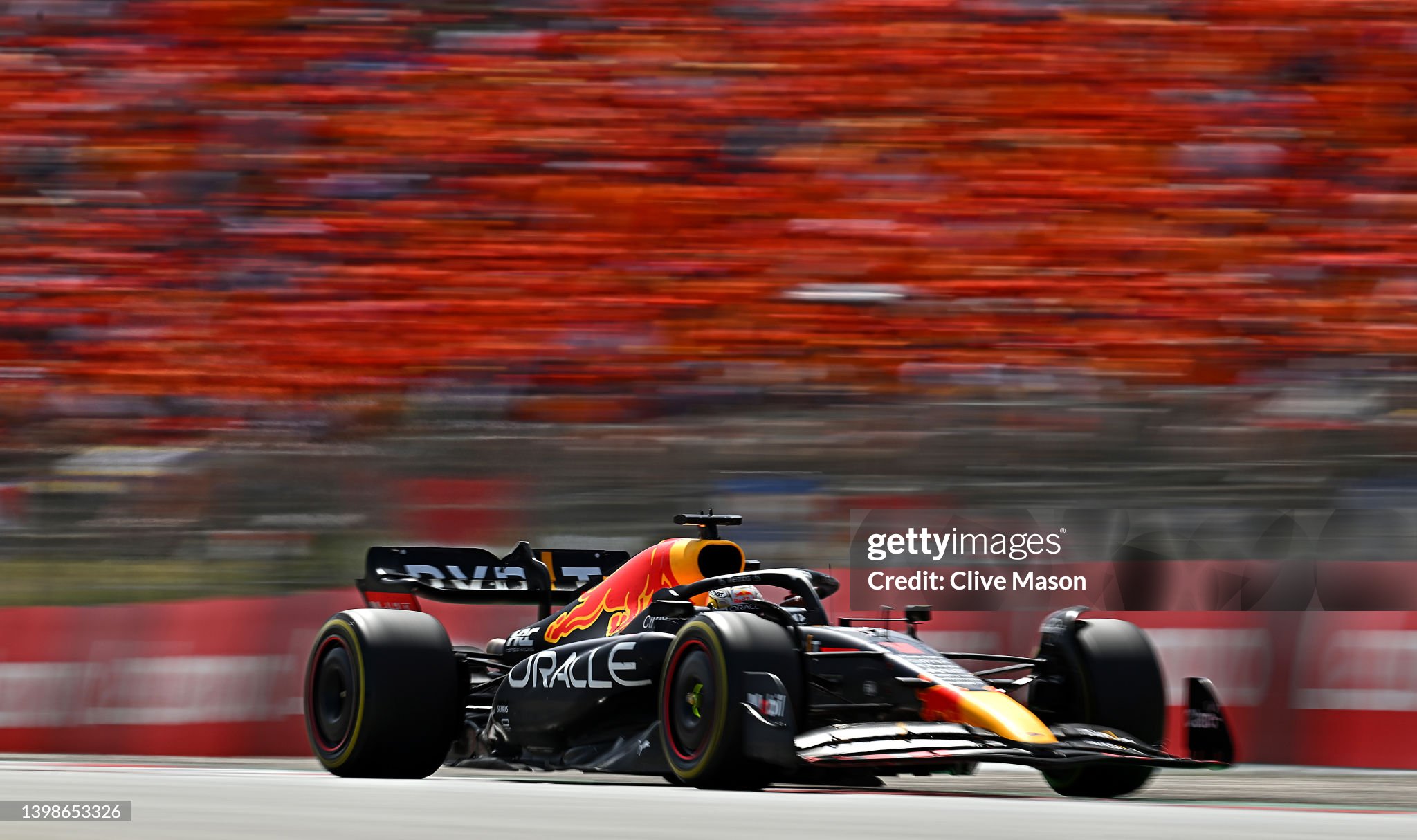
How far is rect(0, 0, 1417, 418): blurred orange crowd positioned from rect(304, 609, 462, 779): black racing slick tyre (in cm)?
655

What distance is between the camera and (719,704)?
18.3 ft

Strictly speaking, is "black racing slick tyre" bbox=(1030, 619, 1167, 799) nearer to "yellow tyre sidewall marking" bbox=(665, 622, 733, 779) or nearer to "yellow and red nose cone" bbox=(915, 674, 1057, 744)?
"yellow and red nose cone" bbox=(915, 674, 1057, 744)

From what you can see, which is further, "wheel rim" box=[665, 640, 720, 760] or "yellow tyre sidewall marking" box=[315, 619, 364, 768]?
"yellow tyre sidewall marking" box=[315, 619, 364, 768]

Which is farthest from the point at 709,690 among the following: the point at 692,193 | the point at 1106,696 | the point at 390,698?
the point at 692,193

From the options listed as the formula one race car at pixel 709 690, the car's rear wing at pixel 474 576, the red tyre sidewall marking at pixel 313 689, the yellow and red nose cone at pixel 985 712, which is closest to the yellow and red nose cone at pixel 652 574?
the formula one race car at pixel 709 690

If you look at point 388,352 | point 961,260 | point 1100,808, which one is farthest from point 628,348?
point 1100,808

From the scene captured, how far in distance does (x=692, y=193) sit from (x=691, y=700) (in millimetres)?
10121

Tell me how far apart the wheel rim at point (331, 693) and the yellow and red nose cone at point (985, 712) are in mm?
2523

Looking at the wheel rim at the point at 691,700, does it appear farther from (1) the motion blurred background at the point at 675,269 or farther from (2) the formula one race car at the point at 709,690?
(1) the motion blurred background at the point at 675,269

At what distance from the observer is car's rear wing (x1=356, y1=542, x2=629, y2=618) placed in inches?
307

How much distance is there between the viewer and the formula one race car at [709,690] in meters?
5.55

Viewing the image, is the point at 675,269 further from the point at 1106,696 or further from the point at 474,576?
the point at 1106,696

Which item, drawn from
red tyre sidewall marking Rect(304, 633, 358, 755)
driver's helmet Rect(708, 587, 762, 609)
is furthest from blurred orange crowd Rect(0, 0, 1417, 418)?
driver's helmet Rect(708, 587, 762, 609)

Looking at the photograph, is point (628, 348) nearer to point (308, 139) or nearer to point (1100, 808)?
point (308, 139)
